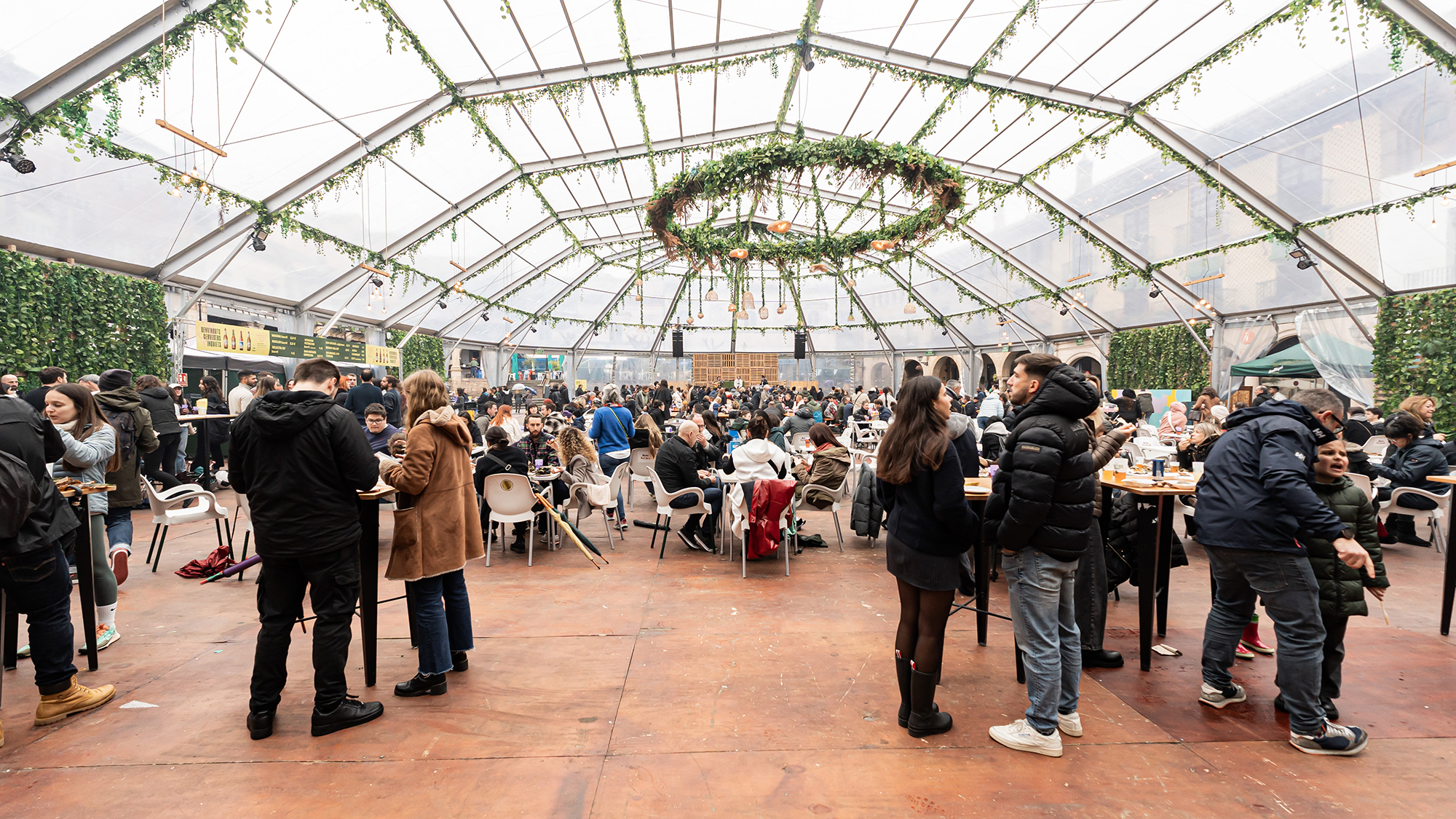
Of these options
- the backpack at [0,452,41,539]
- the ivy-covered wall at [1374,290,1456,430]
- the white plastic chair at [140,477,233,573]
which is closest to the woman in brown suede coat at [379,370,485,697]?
the backpack at [0,452,41,539]

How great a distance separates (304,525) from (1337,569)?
13.0ft

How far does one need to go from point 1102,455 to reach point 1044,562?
0.88 metres

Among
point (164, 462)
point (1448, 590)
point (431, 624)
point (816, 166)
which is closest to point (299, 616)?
point (431, 624)

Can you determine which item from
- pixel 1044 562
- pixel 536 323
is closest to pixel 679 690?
pixel 1044 562

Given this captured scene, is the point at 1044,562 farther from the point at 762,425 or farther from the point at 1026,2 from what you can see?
the point at 1026,2

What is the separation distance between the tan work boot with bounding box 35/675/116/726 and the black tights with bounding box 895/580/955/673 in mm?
3340

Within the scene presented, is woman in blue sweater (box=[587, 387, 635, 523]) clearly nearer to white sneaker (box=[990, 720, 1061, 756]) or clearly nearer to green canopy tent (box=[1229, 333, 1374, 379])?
white sneaker (box=[990, 720, 1061, 756])

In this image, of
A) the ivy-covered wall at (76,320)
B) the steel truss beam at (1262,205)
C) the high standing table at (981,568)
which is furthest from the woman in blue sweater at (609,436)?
the steel truss beam at (1262,205)

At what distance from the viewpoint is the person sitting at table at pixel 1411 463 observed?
15.7 feet

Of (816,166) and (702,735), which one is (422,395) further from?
(816,166)

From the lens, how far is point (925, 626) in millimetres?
2301

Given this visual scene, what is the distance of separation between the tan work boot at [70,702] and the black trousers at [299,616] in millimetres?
867

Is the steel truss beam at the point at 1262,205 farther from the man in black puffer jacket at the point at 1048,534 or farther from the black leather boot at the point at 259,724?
the black leather boot at the point at 259,724

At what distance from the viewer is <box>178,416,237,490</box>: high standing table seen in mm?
7520
